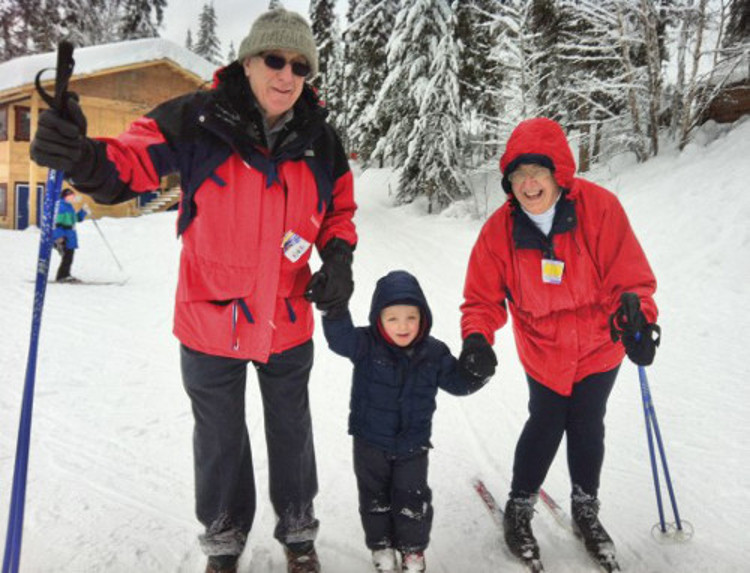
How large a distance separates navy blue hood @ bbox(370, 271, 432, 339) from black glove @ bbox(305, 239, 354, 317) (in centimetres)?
22

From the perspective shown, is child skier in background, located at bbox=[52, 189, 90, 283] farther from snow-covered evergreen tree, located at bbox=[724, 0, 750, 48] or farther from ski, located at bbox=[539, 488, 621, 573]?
snow-covered evergreen tree, located at bbox=[724, 0, 750, 48]

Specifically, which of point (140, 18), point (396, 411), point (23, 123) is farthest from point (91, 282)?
point (140, 18)

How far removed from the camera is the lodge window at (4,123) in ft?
60.1

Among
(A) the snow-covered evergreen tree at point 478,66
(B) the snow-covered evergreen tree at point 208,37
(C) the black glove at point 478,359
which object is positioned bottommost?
(C) the black glove at point 478,359

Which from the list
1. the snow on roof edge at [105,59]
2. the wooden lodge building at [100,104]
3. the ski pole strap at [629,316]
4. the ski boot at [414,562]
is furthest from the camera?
the wooden lodge building at [100,104]

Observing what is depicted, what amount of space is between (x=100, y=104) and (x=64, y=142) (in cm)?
1969

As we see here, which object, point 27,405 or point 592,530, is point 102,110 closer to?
point 27,405

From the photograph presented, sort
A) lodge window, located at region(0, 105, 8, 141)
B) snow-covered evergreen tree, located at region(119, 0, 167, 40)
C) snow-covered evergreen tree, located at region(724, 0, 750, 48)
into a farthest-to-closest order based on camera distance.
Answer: snow-covered evergreen tree, located at region(119, 0, 167, 40) → lodge window, located at region(0, 105, 8, 141) → snow-covered evergreen tree, located at region(724, 0, 750, 48)

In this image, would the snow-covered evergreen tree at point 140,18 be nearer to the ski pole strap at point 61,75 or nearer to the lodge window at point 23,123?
the lodge window at point 23,123

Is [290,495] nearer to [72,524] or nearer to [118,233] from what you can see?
[72,524]

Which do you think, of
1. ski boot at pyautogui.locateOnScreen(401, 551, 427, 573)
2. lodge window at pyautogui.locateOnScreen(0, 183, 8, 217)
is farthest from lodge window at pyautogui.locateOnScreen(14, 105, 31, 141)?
ski boot at pyautogui.locateOnScreen(401, 551, 427, 573)

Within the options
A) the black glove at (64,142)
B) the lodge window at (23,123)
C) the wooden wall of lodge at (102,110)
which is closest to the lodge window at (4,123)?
the wooden wall of lodge at (102,110)

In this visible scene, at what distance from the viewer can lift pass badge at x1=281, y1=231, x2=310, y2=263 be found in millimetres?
2061

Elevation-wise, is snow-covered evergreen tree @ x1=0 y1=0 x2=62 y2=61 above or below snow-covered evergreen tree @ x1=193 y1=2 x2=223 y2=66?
below
